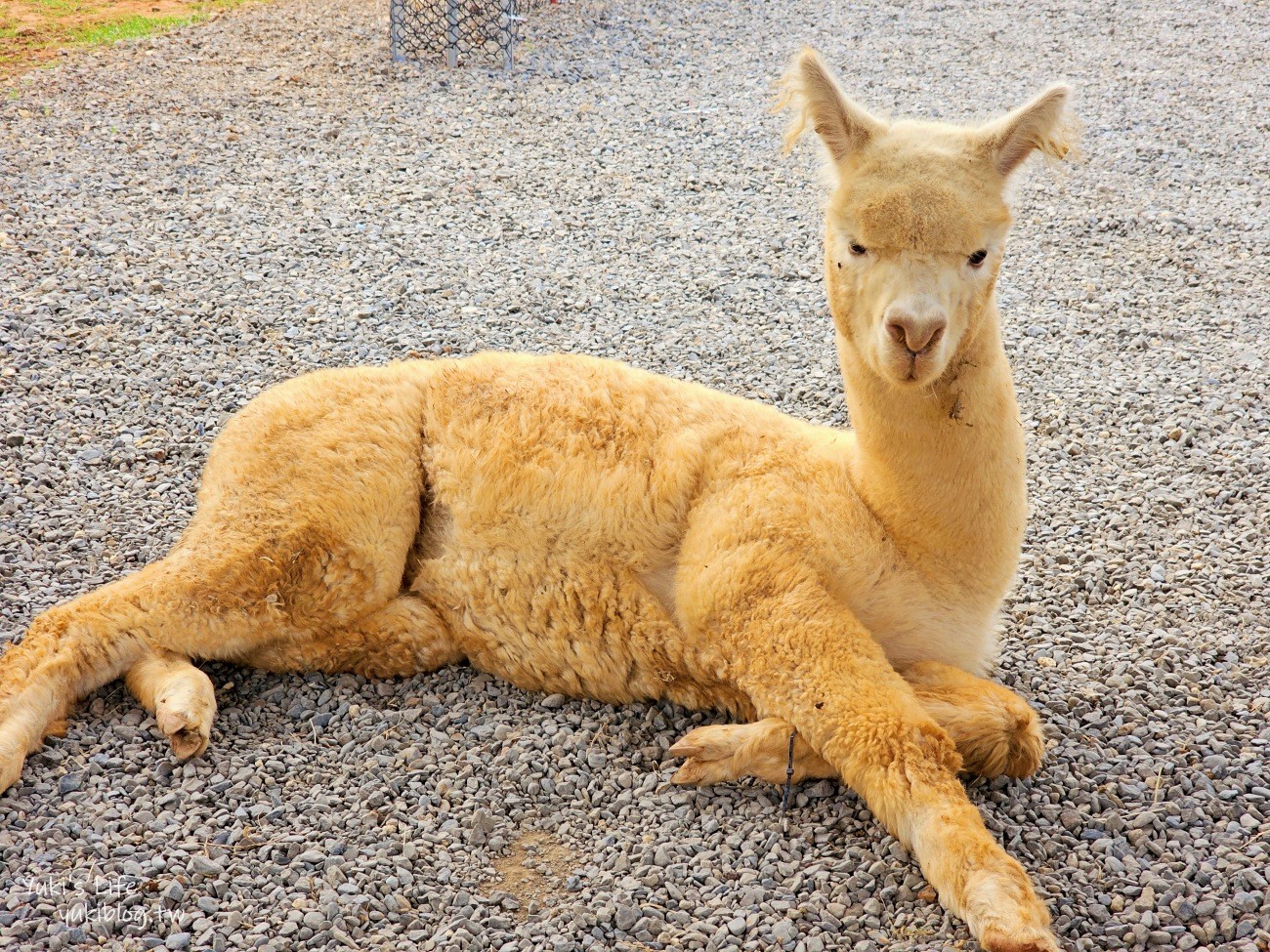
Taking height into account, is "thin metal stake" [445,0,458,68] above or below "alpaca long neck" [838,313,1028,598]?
above

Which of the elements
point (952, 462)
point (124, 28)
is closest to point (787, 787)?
point (952, 462)

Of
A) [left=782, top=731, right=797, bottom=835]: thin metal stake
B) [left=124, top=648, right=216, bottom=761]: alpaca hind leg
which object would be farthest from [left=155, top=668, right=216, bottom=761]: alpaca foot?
[left=782, top=731, right=797, bottom=835]: thin metal stake

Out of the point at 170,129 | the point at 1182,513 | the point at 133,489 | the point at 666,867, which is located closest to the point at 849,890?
the point at 666,867

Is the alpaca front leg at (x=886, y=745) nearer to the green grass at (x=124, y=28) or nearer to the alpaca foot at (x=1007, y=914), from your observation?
the alpaca foot at (x=1007, y=914)

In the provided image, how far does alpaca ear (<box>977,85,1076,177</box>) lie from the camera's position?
11.7ft

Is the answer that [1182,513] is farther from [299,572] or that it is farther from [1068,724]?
[299,572]

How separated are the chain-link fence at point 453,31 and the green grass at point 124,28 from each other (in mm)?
3255

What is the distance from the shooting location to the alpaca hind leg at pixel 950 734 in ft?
12.2

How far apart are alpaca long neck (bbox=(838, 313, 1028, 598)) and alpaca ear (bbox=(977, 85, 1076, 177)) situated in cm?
53

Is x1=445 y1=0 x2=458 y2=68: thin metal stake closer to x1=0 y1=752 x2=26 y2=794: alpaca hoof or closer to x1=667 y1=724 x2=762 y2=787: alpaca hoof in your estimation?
x1=0 y1=752 x2=26 y2=794: alpaca hoof

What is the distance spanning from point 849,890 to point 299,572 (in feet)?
7.68

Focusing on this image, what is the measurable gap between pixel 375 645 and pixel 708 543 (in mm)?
1443

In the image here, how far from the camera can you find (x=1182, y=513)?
553 centimetres

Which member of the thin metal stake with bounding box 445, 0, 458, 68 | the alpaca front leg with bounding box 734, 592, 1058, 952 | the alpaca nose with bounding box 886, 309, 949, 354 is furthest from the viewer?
the thin metal stake with bounding box 445, 0, 458, 68
